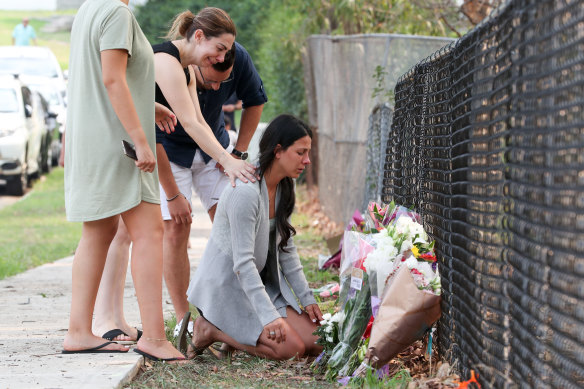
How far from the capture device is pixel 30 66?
890 inches

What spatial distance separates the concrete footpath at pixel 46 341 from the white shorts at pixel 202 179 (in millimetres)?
867

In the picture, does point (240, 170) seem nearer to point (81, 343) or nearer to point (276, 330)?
point (276, 330)

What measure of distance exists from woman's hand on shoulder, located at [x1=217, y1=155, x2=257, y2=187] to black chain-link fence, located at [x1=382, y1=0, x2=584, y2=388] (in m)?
0.91

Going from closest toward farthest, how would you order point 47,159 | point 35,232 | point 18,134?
point 35,232 → point 18,134 → point 47,159

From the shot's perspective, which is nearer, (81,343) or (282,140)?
(81,343)

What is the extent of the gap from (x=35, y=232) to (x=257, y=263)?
7.78 meters

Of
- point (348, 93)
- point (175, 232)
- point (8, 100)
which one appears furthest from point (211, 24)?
point (8, 100)

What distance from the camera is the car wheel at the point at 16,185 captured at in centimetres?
1694

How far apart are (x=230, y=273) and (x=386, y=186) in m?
2.35

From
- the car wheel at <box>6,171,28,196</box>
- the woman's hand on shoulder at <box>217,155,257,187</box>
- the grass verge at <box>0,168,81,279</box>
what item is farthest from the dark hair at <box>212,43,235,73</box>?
the car wheel at <box>6,171,28,196</box>

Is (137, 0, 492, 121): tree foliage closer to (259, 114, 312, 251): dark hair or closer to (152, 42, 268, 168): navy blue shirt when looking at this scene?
(152, 42, 268, 168): navy blue shirt

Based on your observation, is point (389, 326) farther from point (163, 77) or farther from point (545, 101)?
point (163, 77)

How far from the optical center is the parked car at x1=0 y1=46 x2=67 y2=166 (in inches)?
847

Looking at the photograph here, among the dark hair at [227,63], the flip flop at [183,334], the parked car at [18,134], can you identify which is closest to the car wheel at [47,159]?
the parked car at [18,134]
